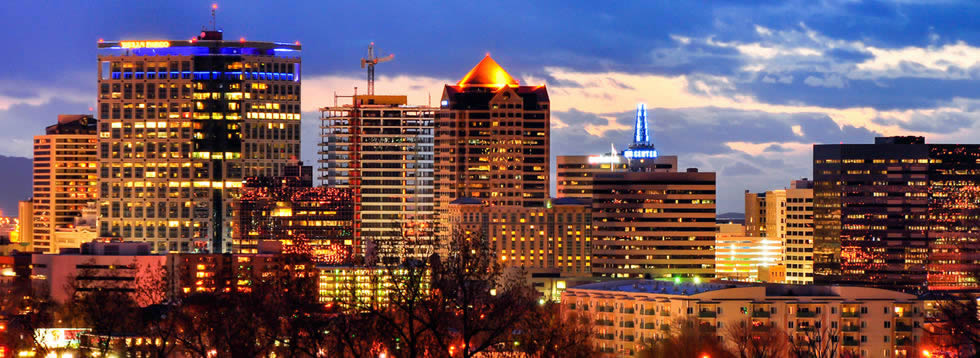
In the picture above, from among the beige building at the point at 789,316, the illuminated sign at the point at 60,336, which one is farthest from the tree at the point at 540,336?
the beige building at the point at 789,316

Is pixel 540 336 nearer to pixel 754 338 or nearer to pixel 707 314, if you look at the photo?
pixel 754 338

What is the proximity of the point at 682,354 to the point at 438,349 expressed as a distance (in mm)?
66763

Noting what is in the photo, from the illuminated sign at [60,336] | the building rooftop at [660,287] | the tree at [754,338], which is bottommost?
the tree at [754,338]

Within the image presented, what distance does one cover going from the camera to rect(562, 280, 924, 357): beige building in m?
164

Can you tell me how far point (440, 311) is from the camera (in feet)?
249

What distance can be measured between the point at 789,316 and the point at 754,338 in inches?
404

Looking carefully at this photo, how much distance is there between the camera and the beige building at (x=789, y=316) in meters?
164

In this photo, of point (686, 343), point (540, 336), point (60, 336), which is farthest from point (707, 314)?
point (540, 336)

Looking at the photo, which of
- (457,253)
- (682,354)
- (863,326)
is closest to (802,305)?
(863,326)

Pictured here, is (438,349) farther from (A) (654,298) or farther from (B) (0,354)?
(A) (654,298)

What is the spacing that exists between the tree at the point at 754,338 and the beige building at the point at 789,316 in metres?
0.61

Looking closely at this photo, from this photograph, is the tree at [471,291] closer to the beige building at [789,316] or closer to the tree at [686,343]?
the tree at [686,343]

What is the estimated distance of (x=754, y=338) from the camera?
A: 519 feet

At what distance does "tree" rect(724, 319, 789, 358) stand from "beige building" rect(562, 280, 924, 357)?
608mm
